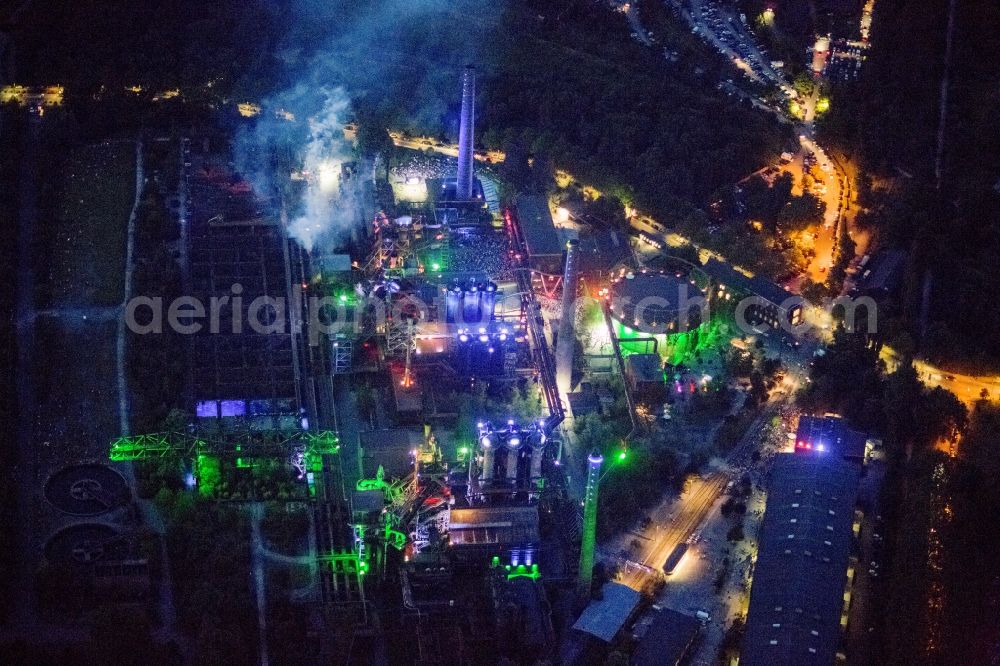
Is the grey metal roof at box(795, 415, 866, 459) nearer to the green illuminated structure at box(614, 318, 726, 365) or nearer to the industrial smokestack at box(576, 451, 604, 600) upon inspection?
the green illuminated structure at box(614, 318, 726, 365)

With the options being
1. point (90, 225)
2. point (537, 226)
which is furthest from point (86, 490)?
point (537, 226)

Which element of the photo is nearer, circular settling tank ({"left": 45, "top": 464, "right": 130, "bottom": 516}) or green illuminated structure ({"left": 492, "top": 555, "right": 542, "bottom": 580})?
green illuminated structure ({"left": 492, "top": 555, "right": 542, "bottom": 580})

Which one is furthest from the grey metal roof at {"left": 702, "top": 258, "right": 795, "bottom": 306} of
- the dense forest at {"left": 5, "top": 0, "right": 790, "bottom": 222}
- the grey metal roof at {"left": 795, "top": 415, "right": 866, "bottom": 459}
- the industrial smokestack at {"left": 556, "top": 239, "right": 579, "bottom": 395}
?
the industrial smokestack at {"left": 556, "top": 239, "right": 579, "bottom": 395}

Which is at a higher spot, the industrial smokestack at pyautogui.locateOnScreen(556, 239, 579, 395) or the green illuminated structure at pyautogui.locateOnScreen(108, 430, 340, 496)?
the industrial smokestack at pyautogui.locateOnScreen(556, 239, 579, 395)

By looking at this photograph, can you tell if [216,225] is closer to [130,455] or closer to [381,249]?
[381,249]

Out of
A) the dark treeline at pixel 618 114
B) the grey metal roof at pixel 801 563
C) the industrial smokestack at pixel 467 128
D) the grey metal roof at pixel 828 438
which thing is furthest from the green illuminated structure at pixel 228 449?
the dark treeline at pixel 618 114

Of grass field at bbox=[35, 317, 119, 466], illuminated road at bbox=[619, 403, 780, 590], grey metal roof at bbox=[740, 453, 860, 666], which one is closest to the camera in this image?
grey metal roof at bbox=[740, 453, 860, 666]

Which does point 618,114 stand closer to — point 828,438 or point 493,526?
point 828,438

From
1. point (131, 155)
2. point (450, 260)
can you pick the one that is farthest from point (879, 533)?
point (131, 155)
